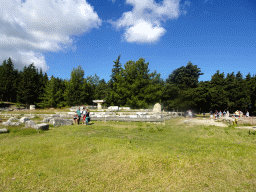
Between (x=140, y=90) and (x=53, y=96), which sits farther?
(x=53, y=96)

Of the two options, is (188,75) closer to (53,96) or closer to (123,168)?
(53,96)

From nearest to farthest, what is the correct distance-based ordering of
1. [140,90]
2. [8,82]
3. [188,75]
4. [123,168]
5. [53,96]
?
[123,168], [140,90], [188,75], [53,96], [8,82]

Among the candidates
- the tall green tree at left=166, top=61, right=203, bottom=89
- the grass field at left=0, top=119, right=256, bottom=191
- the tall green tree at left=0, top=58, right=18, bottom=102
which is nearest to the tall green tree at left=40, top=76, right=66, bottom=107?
the tall green tree at left=0, top=58, right=18, bottom=102

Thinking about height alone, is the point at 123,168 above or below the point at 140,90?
below

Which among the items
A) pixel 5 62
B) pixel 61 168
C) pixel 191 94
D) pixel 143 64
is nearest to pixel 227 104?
pixel 191 94

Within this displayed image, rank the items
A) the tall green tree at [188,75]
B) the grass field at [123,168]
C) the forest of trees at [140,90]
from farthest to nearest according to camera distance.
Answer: the tall green tree at [188,75], the forest of trees at [140,90], the grass field at [123,168]

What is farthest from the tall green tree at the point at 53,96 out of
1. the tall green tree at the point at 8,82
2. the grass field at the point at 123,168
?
the grass field at the point at 123,168

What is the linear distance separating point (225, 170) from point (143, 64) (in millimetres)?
42940

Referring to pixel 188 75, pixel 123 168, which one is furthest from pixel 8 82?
pixel 123 168

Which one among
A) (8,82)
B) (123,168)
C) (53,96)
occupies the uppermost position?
(8,82)

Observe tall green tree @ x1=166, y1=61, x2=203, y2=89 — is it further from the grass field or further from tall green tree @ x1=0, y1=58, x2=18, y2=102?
tall green tree @ x1=0, y1=58, x2=18, y2=102

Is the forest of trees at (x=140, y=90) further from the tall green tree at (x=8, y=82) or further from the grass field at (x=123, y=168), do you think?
the grass field at (x=123, y=168)

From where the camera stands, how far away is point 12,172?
4.82 metres

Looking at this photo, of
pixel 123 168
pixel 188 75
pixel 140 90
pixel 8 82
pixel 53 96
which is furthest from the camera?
pixel 8 82
